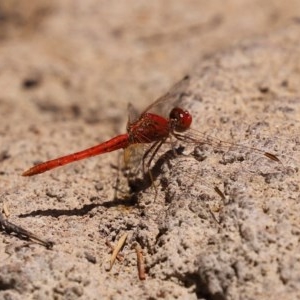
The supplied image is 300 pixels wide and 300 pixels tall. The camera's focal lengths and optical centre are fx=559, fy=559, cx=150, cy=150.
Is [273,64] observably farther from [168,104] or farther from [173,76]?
[173,76]

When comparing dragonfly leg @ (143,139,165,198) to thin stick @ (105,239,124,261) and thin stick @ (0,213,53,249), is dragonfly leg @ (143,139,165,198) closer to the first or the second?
thin stick @ (105,239,124,261)

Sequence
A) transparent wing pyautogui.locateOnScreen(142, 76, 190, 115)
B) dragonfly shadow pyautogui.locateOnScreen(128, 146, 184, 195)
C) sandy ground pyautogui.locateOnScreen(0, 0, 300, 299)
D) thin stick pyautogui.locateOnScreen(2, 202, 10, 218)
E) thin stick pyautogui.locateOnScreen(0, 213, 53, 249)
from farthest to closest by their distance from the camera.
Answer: transparent wing pyautogui.locateOnScreen(142, 76, 190, 115) < dragonfly shadow pyautogui.locateOnScreen(128, 146, 184, 195) < thin stick pyautogui.locateOnScreen(2, 202, 10, 218) < thin stick pyautogui.locateOnScreen(0, 213, 53, 249) < sandy ground pyautogui.locateOnScreen(0, 0, 300, 299)

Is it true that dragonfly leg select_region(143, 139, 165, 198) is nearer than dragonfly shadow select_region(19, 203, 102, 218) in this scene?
No

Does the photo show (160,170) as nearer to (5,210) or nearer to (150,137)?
(150,137)

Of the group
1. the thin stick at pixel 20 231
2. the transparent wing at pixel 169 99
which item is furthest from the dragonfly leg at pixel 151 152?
the thin stick at pixel 20 231

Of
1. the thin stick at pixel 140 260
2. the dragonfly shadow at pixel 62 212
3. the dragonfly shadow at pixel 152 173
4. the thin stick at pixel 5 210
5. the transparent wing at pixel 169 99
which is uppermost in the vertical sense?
the transparent wing at pixel 169 99

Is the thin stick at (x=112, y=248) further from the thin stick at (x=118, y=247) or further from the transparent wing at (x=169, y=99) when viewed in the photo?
the transparent wing at (x=169, y=99)

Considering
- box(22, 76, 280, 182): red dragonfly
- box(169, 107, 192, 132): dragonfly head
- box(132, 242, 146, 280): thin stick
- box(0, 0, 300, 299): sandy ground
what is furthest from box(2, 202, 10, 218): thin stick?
box(169, 107, 192, 132): dragonfly head

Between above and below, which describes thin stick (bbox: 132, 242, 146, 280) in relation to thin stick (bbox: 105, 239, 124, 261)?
above
